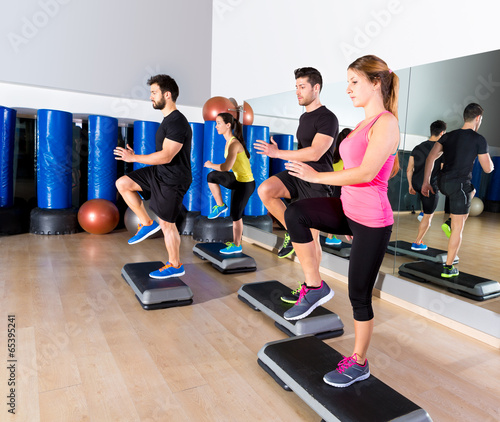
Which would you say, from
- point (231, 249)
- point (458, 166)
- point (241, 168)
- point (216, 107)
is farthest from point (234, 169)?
point (458, 166)

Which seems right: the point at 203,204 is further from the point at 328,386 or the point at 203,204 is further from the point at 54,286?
the point at 328,386

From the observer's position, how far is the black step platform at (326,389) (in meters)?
1.55

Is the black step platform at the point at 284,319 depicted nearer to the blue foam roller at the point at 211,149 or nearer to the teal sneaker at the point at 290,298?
the teal sneaker at the point at 290,298

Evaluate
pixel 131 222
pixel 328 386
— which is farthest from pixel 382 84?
pixel 131 222

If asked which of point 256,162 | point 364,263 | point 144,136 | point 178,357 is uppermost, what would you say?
point 144,136

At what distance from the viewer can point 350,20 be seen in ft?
14.1

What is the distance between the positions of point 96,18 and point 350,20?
392 cm

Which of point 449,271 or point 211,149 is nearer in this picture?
point 449,271

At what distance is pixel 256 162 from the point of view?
5270 mm

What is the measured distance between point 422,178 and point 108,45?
5.16m

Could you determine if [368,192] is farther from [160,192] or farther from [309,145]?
[160,192]

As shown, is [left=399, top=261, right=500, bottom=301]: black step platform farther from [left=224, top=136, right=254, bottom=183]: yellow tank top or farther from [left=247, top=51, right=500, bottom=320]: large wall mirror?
[left=224, top=136, right=254, bottom=183]: yellow tank top

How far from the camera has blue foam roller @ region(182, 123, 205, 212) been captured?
17.6 feet

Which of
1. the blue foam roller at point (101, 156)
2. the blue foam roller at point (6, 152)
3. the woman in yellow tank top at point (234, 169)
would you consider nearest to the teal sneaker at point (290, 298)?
the woman in yellow tank top at point (234, 169)
